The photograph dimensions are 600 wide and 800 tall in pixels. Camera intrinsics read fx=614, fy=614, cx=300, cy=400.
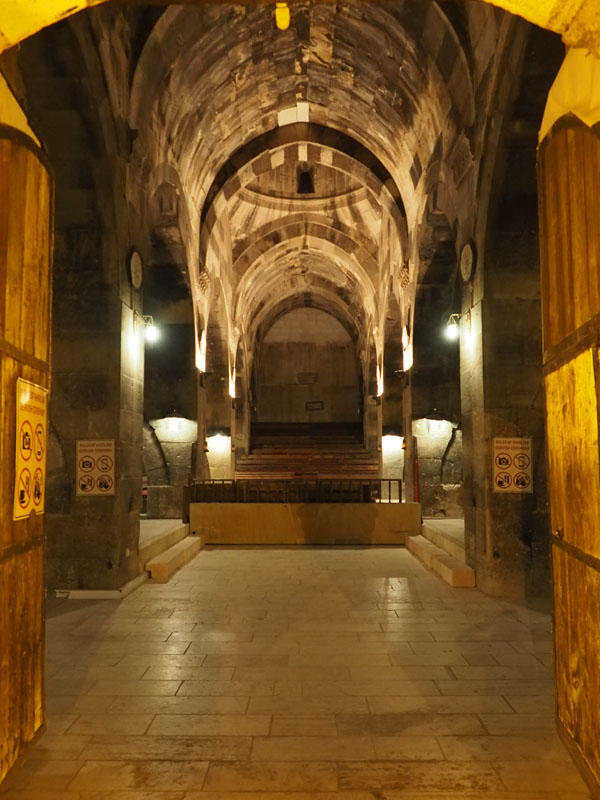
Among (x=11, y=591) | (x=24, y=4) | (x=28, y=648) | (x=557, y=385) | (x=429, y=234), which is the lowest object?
(x=28, y=648)

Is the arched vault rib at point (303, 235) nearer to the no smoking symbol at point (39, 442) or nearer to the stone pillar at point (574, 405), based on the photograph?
the stone pillar at point (574, 405)

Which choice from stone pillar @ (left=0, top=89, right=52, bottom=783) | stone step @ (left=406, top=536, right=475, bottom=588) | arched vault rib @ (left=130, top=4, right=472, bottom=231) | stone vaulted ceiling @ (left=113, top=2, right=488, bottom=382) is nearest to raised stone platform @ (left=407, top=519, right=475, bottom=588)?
stone step @ (left=406, top=536, right=475, bottom=588)

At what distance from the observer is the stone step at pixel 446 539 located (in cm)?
926

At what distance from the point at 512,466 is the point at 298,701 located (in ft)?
15.5

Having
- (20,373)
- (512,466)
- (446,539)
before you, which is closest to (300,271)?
(446,539)

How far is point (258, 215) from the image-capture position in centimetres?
1900

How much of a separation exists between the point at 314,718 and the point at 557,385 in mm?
2633

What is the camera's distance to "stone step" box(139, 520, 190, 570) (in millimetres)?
8953

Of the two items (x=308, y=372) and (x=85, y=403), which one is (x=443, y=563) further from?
(x=308, y=372)

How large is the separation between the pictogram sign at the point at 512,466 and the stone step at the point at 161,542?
5.02 metres

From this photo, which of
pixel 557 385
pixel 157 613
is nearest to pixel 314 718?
pixel 557 385

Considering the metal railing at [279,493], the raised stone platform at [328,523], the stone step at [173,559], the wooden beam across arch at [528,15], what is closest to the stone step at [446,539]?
the raised stone platform at [328,523]

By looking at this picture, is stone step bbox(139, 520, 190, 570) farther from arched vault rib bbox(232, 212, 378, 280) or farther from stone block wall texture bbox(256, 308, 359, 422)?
stone block wall texture bbox(256, 308, 359, 422)

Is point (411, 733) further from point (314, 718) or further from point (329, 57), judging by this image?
point (329, 57)
